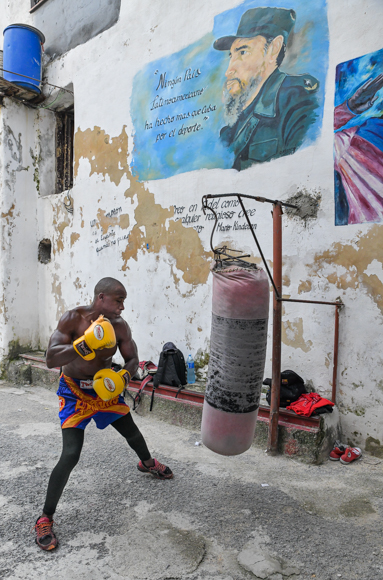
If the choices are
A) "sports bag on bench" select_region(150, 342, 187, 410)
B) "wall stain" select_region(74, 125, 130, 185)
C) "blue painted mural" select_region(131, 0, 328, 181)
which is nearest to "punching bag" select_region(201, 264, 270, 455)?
"sports bag on bench" select_region(150, 342, 187, 410)

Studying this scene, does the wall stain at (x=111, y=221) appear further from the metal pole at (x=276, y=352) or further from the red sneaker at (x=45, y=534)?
the red sneaker at (x=45, y=534)

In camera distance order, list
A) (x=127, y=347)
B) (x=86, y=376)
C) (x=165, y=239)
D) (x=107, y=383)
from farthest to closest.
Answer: (x=165, y=239) → (x=127, y=347) → (x=86, y=376) → (x=107, y=383)

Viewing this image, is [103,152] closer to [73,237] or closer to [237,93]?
[73,237]

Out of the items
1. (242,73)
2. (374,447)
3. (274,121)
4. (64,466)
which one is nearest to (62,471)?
(64,466)

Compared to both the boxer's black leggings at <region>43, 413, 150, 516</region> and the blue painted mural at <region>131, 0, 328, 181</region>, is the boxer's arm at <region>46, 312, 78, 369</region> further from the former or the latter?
the blue painted mural at <region>131, 0, 328, 181</region>

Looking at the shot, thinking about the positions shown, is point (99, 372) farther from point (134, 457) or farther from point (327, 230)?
point (327, 230)

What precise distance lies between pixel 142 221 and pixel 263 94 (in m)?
→ 2.19

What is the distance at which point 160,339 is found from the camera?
18.3ft

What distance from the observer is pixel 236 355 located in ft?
8.81

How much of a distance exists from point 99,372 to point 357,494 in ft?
6.94

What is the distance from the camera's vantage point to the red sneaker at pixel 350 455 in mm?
3709

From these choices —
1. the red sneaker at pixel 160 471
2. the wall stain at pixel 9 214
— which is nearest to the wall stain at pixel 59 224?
the wall stain at pixel 9 214

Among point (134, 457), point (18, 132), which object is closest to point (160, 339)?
point (134, 457)

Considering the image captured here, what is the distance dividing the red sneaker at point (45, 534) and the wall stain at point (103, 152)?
4.49 metres
